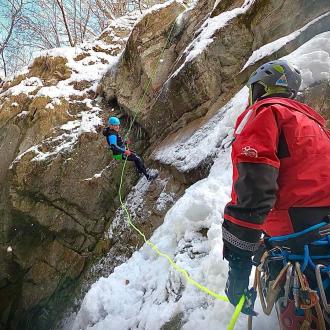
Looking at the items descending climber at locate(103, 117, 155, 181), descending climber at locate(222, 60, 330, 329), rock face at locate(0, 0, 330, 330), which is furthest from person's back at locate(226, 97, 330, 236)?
descending climber at locate(103, 117, 155, 181)

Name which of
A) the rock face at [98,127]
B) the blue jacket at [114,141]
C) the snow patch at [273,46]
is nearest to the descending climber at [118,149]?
the blue jacket at [114,141]

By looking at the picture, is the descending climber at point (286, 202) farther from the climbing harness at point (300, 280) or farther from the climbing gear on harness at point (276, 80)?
the climbing gear on harness at point (276, 80)

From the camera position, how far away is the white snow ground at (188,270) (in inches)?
137

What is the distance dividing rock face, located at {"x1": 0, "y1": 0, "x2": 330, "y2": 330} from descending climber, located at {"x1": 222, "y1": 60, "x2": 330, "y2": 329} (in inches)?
171

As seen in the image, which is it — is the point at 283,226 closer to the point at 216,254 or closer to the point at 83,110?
the point at 216,254

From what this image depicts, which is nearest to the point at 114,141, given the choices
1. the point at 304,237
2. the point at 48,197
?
the point at 48,197

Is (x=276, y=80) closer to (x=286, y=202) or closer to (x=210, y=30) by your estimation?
(x=286, y=202)

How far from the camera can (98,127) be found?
32.9 ft

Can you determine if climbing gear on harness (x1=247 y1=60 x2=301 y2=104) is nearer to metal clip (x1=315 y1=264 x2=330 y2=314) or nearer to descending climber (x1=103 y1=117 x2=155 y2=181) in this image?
metal clip (x1=315 y1=264 x2=330 y2=314)

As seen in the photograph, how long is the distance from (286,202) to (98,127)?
333 inches

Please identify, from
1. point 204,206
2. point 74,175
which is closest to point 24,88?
point 74,175

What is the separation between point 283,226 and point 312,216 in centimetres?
18

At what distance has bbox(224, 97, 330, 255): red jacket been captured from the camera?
1.94 metres

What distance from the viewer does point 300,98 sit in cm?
534
